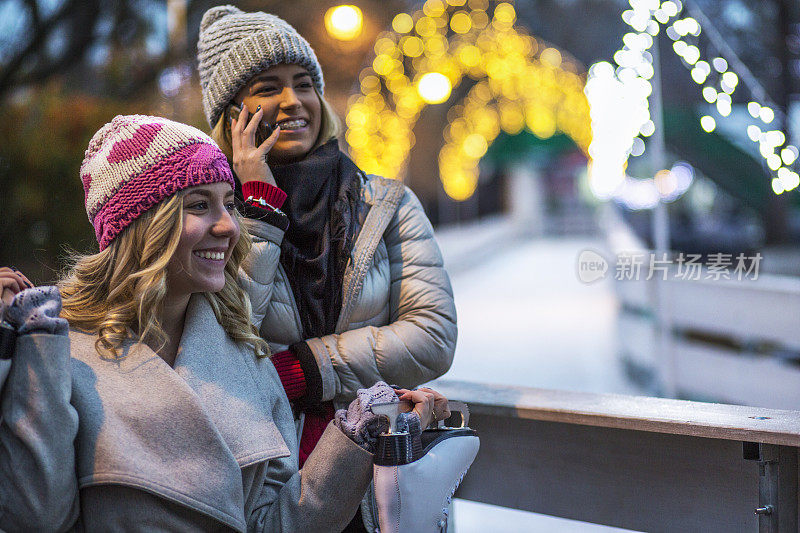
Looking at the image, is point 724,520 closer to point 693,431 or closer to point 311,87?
point 693,431

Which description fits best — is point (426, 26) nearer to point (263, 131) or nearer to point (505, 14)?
point (505, 14)

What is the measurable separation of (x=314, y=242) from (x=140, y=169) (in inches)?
26.0

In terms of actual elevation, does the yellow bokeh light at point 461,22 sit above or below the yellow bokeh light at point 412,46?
above

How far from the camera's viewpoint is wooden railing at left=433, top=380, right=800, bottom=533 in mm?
2166

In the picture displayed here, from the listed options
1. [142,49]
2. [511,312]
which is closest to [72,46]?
[142,49]

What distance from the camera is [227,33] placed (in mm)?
2369

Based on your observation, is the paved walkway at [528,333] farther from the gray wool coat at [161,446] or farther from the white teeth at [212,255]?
the white teeth at [212,255]

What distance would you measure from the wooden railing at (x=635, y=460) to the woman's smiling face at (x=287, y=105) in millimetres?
1003

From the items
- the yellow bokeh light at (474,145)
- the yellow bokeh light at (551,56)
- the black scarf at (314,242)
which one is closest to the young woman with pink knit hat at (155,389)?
the black scarf at (314,242)

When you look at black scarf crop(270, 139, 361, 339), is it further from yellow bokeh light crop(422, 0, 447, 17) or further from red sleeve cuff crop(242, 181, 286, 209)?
yellow bokeh light crop(422, 0, 447, 17)

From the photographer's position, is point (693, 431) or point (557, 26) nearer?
point (693, 431)

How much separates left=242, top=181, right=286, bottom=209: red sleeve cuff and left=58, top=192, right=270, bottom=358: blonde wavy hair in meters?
0.42

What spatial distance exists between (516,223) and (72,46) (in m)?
16.4

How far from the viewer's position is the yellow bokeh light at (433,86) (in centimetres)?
950
